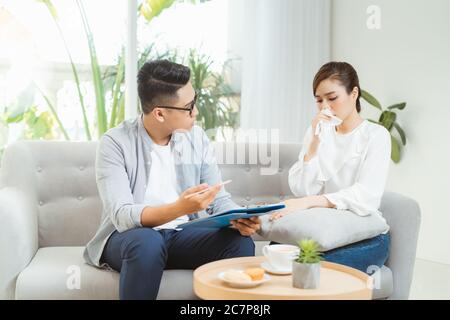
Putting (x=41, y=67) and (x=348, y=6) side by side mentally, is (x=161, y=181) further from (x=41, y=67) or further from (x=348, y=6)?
(x=348, y=6)

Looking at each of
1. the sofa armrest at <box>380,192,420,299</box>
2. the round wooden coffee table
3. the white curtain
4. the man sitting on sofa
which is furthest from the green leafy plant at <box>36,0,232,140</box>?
the round wooden coffee table

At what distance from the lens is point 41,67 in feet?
14.2

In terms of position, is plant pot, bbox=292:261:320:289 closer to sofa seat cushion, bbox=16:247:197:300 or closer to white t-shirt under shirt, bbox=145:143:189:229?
sofa seat cushion, bbox=16:247:197:300

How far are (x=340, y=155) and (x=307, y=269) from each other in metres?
0.89

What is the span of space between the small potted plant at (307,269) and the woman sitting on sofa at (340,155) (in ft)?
1.89

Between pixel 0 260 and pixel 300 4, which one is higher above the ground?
pixel 300 4

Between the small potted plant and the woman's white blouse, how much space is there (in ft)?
1.99

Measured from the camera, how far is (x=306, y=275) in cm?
160

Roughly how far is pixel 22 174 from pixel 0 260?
1.49 feet

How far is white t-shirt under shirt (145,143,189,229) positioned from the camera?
2.19 m

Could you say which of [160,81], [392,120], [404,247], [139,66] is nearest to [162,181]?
[160,81]

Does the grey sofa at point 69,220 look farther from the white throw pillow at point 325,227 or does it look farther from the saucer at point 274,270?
the saucer at point 274,270

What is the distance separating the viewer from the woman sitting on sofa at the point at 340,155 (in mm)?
2230

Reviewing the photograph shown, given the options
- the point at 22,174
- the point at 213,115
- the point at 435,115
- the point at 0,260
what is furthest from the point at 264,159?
the point at 213,115
